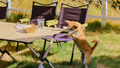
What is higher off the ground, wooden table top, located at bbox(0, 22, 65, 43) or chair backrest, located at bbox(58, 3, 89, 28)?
chair backrest, located at bbox(58, 3, 89, 28)

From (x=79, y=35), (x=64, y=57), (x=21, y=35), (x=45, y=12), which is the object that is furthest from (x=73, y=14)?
(x=21, y=35)

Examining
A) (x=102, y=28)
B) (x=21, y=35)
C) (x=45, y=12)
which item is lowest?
(x=102, y=28)

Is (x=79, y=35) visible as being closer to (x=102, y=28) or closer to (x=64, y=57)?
(x=64, y=57)

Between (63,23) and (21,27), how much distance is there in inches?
49.4

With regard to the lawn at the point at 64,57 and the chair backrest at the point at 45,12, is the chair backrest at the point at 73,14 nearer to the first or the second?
A: the chair backrest at the point at 45,12

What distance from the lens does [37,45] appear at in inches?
155

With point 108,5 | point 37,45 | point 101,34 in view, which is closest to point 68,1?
point 108,5

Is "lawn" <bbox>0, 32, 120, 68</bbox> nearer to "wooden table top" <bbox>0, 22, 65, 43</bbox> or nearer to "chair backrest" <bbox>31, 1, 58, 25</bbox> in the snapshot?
"chair backrest" <bbox>31, 1, 58, 25</bbox>

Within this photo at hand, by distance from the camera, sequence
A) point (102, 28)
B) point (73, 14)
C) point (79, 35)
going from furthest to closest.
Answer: point (102, 28), point (73, 14), point (79, 35)

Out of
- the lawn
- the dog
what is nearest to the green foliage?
the lawn

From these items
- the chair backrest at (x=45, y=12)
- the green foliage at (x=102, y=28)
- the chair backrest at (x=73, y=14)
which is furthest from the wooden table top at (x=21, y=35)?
the green foliage at (x=102, y=28)

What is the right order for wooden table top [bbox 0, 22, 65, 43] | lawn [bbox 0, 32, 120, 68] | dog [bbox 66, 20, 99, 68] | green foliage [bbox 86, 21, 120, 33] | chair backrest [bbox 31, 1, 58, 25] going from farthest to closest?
green foliage [bbox 86, 21, 120, 33] → chair backrest [bbox 31, 1, 58, 25] → lawn [bbox 0, 32, 120, 68] → dog [bbox 66, 20, 99, 68] → wooden table top [bbox 0, 22, 65, 43]

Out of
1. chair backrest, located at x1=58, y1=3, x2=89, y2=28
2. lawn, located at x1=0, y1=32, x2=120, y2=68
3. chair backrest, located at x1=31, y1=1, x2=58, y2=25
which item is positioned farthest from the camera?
chair backrest, located at x1=31, y1=1, x2=58, y2=25

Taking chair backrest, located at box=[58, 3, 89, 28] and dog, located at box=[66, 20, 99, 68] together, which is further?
chair backrest, located at box=[58, 3, 89, 28]
